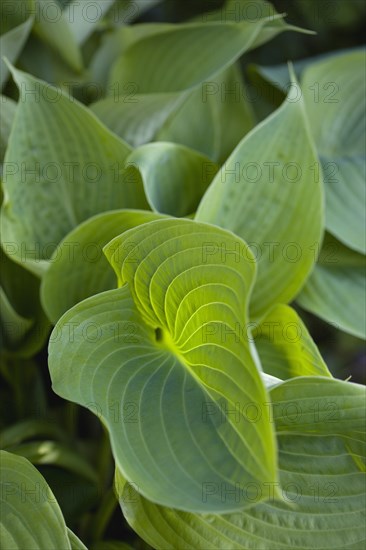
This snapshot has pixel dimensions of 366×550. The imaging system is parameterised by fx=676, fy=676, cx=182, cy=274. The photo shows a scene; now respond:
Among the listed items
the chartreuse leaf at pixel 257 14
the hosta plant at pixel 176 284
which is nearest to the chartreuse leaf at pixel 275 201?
the hosta plant at pixel 176 284

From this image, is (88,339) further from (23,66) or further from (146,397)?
(23,66)

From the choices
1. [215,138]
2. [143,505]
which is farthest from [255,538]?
[215,138]

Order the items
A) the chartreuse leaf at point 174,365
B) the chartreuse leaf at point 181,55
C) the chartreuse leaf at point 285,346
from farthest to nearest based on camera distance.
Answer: the chartreuse leaf at point 181,55, the chartreuse leaf at point 285,346, the chartreuse leaf at point 174,365

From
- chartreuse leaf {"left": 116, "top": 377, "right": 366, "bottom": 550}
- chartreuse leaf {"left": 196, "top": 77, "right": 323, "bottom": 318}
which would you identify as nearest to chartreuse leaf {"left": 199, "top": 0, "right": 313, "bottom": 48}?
chartreuse leaf {"left": 196, "top": 77, "right": 323, "bottom": 318}

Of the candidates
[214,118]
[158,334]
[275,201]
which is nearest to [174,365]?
[158,334]

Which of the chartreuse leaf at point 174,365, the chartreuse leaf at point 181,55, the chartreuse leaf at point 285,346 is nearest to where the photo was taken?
the chartreuse leaf at point 174,365

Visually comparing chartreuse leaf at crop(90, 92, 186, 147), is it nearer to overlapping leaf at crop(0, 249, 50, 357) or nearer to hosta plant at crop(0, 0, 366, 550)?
hosta plant at crop(0, 0, 366, 550)

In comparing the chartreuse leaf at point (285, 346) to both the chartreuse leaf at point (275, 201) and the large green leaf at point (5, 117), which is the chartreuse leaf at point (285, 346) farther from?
the large green leaf at point (5, 117)
